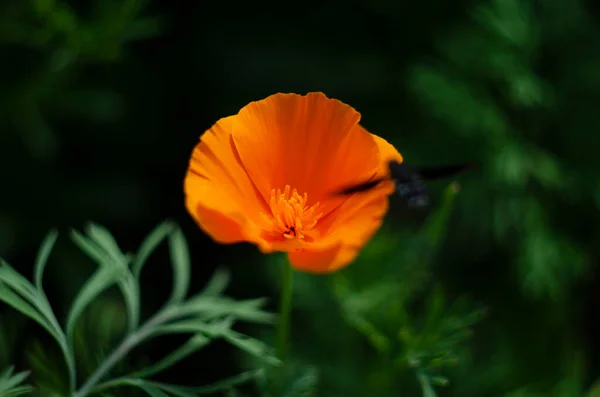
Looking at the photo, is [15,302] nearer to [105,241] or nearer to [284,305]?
[105,241]

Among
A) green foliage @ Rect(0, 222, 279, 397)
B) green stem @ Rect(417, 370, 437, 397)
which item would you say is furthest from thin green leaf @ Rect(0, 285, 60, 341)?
green stem @ Rect(417, 370, 437, 397)

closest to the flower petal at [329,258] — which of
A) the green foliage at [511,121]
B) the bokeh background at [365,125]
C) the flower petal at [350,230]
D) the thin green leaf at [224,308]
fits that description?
the flower petal at [350,230]

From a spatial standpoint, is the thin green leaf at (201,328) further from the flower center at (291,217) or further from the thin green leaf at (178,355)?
the flower center at (291,217)

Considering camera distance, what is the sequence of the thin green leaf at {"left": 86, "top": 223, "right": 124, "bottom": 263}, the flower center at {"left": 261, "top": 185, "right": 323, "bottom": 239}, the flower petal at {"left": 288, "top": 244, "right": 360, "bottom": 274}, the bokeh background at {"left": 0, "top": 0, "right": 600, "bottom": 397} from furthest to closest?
the bokeh background at {"left": 0, "top": 0, "right": 600, "bottom": 397} → the thin green leaf at {"left": 86, "top": 223, "right": 124, "bottom": 263} → the flower center at {"left": 261, "top": 185, "right": 323, "bottom": 239} → the flower petal at {"left": 288, "top": 244, "right": 360, "bottom": 274}

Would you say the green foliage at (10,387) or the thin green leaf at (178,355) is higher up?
the green foliage at (10,387)

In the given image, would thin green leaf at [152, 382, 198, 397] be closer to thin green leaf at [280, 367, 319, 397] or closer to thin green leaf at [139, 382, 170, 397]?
thin green leaf at [139, 382, 170, 397]

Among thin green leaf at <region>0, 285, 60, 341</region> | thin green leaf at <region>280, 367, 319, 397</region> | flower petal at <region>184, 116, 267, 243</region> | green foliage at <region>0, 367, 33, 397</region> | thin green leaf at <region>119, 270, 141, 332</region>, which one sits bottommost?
thin green leaf at <region>280, 367, 319, 397</region>

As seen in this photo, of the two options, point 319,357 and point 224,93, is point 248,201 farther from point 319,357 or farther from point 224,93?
point 224,93

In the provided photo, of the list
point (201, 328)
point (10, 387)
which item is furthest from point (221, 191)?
point (10, 387)
